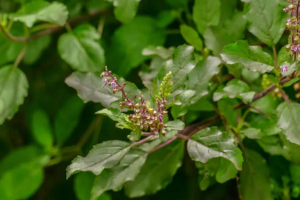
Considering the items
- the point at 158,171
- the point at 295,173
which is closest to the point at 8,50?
the point at 158,171

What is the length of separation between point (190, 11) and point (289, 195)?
56cm

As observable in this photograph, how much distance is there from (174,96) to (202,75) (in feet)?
0.36

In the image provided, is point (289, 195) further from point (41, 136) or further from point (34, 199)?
point (34, 199)

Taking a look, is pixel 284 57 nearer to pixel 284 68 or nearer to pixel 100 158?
pixel 284 68

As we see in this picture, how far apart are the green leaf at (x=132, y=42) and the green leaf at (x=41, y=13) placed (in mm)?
196

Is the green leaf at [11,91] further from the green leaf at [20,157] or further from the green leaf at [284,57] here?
the green leaf at [284,57]

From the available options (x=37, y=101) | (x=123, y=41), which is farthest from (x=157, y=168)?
(x=37, y=101)

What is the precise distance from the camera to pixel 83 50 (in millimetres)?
901

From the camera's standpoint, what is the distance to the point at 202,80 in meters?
0.75

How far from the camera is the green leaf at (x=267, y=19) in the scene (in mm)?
694

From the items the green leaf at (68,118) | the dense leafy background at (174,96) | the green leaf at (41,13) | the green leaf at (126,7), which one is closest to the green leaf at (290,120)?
the dense leafy background at (174,96)

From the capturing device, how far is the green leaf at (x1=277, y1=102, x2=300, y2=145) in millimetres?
626

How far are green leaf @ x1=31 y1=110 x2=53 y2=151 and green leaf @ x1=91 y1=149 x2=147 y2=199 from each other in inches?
19.4

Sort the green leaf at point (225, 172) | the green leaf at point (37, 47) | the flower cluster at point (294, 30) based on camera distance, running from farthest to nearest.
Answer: the green leaf at point (37, 47)
the green leaf at point (225, 172)
the flower cluster at point (294, 30)
